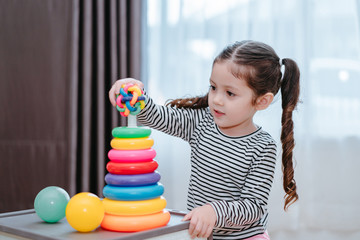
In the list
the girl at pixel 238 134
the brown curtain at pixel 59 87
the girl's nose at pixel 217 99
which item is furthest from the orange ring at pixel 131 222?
the brown curtain at pixel 59 87

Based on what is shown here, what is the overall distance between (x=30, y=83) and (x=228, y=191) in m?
1.40

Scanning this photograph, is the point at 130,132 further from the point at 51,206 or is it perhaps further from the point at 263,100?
the point at 263,100

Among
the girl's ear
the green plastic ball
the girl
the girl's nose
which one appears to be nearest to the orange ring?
the green plastic ball

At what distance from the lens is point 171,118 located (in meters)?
1.40

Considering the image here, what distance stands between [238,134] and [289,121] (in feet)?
0.53

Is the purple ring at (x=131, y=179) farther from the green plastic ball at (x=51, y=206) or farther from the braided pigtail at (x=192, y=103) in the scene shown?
the braided pigtail at (x=192, y=103)

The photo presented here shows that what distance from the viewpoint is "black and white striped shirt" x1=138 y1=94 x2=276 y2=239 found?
1.22 metres

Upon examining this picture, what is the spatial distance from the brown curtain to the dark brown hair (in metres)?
1.01

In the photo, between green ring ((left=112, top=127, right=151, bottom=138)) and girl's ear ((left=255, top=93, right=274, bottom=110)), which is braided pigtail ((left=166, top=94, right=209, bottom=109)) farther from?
green ring ((left=112, top=127, right=151, bottom=138))

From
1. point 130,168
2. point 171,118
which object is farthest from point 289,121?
point 130,168

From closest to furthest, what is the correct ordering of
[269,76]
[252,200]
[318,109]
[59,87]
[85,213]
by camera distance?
[85,213]
[252,200]
[269,76]
[318,109]
[59,87]

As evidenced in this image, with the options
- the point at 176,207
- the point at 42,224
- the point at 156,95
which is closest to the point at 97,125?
the point at 156,95

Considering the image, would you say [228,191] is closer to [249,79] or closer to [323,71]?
[249,79]

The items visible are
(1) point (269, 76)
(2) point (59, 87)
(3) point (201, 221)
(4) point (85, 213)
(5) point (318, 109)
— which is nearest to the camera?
(4) point (85, 213)
